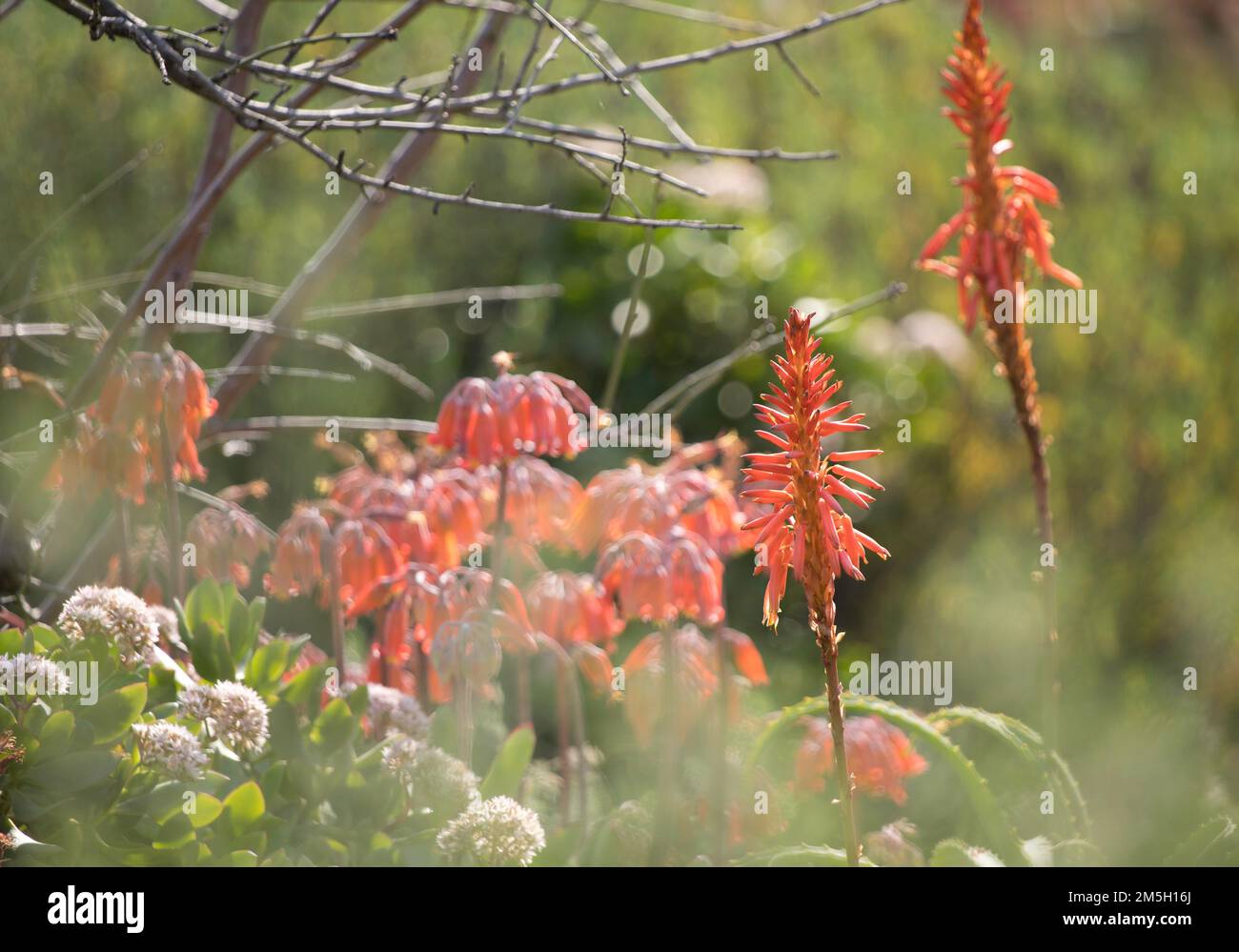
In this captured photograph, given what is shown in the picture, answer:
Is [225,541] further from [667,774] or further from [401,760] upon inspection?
[667,774]

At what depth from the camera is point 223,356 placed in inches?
162

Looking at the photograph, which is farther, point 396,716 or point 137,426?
point 137,426

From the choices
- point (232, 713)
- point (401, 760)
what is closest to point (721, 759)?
point (401, 760)

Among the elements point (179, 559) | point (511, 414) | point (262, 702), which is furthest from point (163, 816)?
point (511, 414)

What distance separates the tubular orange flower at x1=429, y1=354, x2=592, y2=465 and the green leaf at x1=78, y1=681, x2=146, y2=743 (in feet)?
2.08

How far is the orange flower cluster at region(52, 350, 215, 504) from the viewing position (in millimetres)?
1894

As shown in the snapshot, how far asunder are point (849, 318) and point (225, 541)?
260 cm

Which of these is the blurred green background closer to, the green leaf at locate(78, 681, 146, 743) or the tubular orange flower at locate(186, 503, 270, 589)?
the tubular orange flower at locate(186, 503, 270, 589)

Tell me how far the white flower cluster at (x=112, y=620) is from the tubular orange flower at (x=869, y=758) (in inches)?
44.5

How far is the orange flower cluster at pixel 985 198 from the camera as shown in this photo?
1687 mm

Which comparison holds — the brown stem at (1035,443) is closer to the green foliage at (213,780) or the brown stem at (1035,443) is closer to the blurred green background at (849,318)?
the green foliage at (213,780)

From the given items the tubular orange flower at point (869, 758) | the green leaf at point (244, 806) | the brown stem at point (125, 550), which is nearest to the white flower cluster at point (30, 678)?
the green leaf at point (244, 806)

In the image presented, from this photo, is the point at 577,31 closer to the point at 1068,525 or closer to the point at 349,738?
the point at 349,738

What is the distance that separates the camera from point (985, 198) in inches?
68.5
